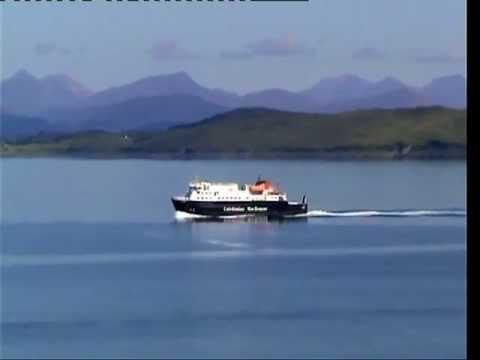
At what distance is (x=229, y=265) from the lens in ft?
26.3

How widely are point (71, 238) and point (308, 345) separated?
351 centimetres

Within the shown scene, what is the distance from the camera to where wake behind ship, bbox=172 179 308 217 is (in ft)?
26.0

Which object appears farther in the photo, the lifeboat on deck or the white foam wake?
the white foam wake

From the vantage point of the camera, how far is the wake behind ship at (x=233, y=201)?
792 centimetres

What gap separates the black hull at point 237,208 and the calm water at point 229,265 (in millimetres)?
103

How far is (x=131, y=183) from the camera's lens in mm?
10508

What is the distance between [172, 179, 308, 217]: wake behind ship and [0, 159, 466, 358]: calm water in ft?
0.39

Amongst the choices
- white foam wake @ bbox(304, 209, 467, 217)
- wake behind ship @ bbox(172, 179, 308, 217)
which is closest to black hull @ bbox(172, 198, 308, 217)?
wake behind ship @ bbox(172, 179, 308, 217)

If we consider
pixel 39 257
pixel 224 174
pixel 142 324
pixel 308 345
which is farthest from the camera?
pixel 224 174

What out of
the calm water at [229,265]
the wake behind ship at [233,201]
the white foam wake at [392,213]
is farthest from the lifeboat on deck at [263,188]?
the white foam wake at [392,213]

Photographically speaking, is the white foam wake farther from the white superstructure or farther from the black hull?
the white superstructure

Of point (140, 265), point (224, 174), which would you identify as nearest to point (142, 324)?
point (140, 265)

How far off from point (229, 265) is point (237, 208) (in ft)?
1.51

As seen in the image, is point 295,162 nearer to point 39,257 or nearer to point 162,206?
point 162,206
